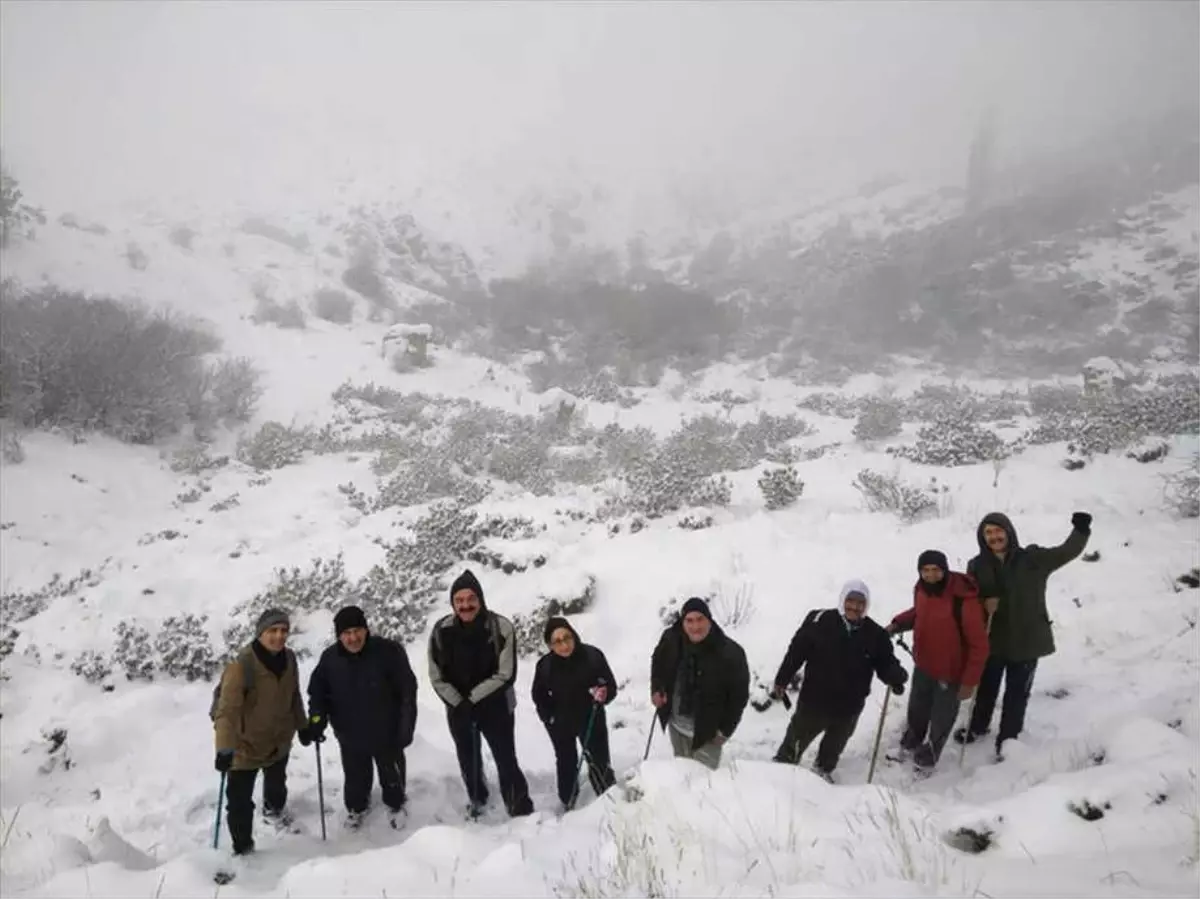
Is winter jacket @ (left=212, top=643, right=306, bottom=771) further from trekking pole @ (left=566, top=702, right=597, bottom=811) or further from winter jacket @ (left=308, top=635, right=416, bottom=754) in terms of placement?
trekking pole @ (left=566, top=702, right=597, bottom=811)

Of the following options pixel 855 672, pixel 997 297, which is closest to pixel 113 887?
pixel 855 672

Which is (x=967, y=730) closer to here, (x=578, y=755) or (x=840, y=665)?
(x=840, y=665)

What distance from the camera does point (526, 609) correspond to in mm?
7531

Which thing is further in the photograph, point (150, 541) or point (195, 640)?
point (150, 541)

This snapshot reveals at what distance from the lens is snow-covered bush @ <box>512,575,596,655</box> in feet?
23.3

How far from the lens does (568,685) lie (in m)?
4.35

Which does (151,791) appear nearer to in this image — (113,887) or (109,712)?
(109,712)

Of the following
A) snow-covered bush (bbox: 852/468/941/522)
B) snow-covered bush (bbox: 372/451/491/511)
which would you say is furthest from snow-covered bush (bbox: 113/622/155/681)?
snow-covered bush (bbox: 852/468/941/522)

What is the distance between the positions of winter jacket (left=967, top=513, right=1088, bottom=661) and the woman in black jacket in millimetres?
2689

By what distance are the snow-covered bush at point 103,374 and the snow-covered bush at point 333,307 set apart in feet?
25.1

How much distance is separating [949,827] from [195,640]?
24.4 feet

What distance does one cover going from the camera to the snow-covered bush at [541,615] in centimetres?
711

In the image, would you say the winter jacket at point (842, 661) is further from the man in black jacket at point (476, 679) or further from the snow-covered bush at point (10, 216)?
the snow-covered bush at point (10, 216)

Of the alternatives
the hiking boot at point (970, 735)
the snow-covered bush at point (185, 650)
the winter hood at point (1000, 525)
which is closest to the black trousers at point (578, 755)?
the hiking boot at point (970, 735)
